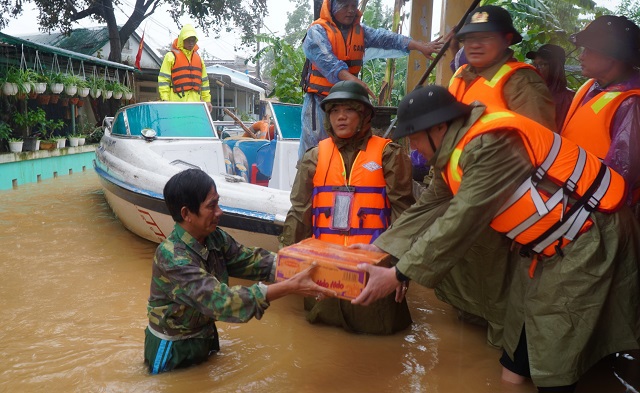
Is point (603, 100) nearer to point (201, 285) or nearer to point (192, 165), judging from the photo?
point (201, 285)

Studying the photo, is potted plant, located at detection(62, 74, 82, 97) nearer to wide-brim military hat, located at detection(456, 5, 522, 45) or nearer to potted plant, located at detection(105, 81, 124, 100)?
potted plant, located at detection(105, 81, 124, 100)

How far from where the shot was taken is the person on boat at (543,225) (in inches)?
92.9

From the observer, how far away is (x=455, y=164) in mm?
2494

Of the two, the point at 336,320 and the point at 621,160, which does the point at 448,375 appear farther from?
the point at 621,160

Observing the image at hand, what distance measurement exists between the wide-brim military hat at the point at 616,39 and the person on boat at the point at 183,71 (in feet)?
20.1

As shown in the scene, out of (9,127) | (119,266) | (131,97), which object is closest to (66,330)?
(119,266)

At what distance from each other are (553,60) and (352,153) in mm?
1794

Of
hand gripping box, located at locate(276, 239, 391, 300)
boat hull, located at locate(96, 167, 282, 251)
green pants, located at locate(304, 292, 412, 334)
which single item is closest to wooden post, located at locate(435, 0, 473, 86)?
boat hull, located at locate(96, 167, 282, 251)

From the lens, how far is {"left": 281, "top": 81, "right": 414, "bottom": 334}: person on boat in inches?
140

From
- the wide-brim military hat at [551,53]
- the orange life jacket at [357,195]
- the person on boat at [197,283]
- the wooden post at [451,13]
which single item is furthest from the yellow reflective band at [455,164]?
the wooden post at [451,13]

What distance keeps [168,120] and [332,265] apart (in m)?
4.46

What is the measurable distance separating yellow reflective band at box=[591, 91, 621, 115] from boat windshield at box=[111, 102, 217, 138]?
4500mm

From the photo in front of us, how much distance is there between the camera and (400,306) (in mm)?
3715

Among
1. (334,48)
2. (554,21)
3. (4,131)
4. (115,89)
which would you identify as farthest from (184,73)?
(115,89)
